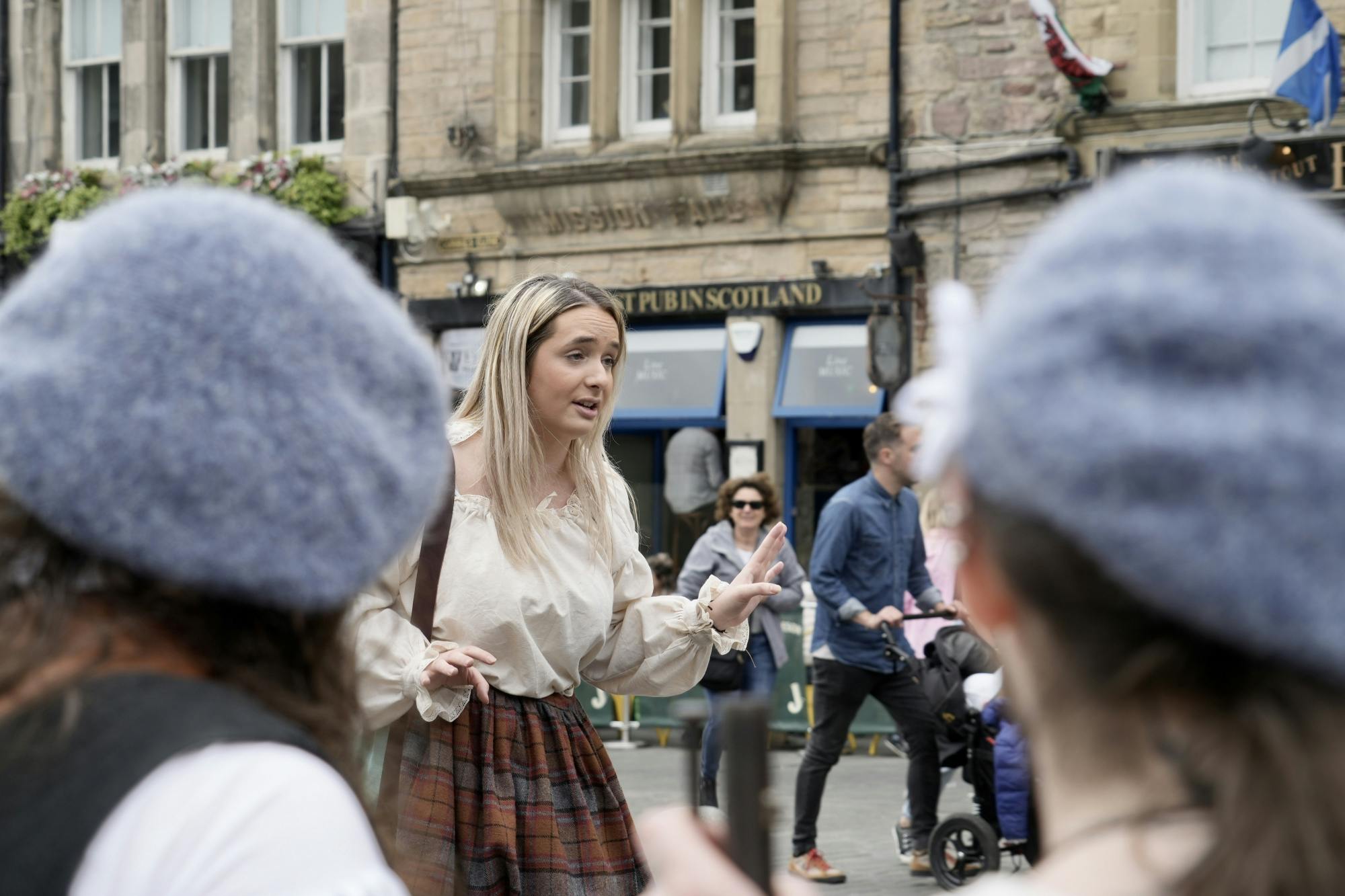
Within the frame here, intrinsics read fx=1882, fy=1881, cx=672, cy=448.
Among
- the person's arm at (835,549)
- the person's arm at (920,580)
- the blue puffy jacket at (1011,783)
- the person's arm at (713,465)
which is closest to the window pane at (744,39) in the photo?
the person's arm at (713,465)

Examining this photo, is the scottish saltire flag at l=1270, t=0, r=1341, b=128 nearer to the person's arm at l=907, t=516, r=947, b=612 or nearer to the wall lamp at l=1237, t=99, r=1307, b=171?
the wall lamp at l=1237, t=99, r=1307, b=171

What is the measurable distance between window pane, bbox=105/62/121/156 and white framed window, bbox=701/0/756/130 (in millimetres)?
6975

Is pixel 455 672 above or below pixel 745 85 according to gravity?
below

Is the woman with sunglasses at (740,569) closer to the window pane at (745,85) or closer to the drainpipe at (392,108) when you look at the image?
the window pane at (745,85)

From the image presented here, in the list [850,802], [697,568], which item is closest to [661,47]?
[697,568]

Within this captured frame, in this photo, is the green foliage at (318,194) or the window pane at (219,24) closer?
the green foliage at (318,194)

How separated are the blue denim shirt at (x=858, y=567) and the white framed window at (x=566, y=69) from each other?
9324 mm

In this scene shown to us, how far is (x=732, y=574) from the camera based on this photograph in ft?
33.5

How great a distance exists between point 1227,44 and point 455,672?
12.5 m

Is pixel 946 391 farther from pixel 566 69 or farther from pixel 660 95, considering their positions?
pixel 566 69

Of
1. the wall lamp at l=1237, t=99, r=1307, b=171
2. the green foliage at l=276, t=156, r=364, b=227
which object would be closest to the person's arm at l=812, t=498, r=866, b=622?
the wall lamp at l=1237, t=99, r=1307, b=171

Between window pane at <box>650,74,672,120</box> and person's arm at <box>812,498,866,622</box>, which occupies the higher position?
window pane at <box>650,74,672,120</box>

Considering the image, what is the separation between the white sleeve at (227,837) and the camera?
131cm

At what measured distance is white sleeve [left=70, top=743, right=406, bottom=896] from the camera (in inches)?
51.5
